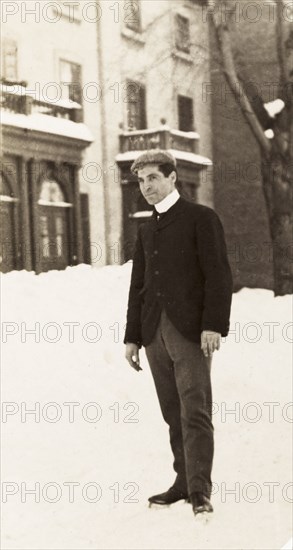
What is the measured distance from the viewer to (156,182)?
2848mm

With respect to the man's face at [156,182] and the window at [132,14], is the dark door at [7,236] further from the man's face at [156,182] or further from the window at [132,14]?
the window at [132,14]

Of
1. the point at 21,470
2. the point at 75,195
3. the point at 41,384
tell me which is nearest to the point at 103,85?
the point at 75,195

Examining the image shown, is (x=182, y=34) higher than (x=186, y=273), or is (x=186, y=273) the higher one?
(x=182, y=34)

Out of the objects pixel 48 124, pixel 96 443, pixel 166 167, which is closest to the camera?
pixel 166 167

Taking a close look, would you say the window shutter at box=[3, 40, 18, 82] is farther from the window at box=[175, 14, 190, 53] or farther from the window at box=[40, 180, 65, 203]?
the window at box=[175, 14, 190, 53]

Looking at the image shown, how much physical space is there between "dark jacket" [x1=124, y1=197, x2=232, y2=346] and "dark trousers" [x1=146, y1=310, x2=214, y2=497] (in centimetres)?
5

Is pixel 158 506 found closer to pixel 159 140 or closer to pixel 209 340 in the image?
pixel 209 340

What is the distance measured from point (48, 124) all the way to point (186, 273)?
3.25ft

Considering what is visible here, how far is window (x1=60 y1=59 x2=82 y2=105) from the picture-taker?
326 centimetres

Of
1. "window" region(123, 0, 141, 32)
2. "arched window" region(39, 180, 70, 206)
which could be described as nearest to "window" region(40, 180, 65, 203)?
"arched window" region(39, 180, 70, 206)

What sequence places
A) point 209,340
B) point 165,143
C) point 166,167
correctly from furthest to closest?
1. point 165,143
2. point 166,167
3. point 209,340

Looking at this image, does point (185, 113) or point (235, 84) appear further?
point (235, 84)

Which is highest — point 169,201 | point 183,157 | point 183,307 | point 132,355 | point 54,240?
point 183,157

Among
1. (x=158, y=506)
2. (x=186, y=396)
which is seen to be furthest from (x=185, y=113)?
(x=158, y=506)
